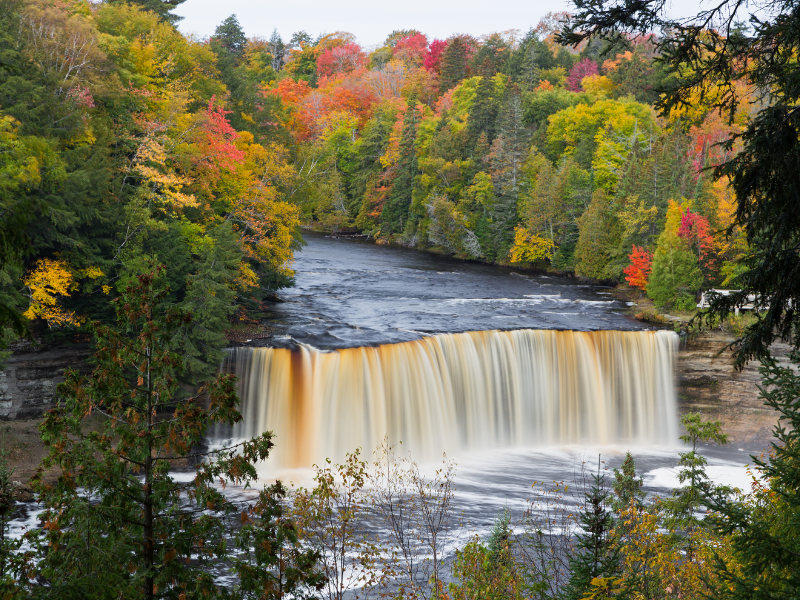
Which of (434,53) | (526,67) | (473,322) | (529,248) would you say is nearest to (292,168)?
(473,322)

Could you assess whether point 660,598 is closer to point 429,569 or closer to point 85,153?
point 429,569

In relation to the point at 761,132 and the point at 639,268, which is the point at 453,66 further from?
the point at 761,132

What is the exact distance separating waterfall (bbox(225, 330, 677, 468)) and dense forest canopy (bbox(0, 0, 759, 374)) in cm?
273

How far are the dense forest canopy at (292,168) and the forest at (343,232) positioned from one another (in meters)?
0.14

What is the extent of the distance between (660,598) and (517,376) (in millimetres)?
15171

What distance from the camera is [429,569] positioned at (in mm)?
14141

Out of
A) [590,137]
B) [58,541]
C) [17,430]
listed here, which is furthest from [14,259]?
[590,137]

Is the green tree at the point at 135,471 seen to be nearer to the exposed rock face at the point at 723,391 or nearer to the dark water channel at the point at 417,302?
→ the dark water channel at the point at 417,302

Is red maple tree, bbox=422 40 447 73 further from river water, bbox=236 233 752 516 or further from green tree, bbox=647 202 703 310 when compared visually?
green tree, bbox=647 202 703 310

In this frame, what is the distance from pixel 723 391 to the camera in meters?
26.3

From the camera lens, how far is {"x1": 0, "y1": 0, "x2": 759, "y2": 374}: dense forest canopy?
68.3 ft

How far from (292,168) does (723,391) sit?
66.6 ft

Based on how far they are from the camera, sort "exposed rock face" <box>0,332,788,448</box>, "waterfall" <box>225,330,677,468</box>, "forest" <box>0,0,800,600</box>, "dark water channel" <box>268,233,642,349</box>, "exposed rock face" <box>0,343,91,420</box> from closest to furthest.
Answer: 1. "forest" <box>0,0,800,600</box>
2. "exposed rock face" <box>0,343,91,420</box>
3. "waterfall" <box>225,330,677,468</box>
4. "exposed rock face" <box>0,332,788,448</box>
5. "dark water channel" <box>268,233,642,349</box>

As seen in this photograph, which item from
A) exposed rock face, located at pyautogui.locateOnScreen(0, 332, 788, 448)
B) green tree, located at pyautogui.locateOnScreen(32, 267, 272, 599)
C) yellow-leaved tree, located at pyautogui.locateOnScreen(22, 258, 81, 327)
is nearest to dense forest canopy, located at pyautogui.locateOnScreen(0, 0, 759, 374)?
yellow-leaved tree, located at pyautogui.locateOnScreen(22, 258, 81, 327)
